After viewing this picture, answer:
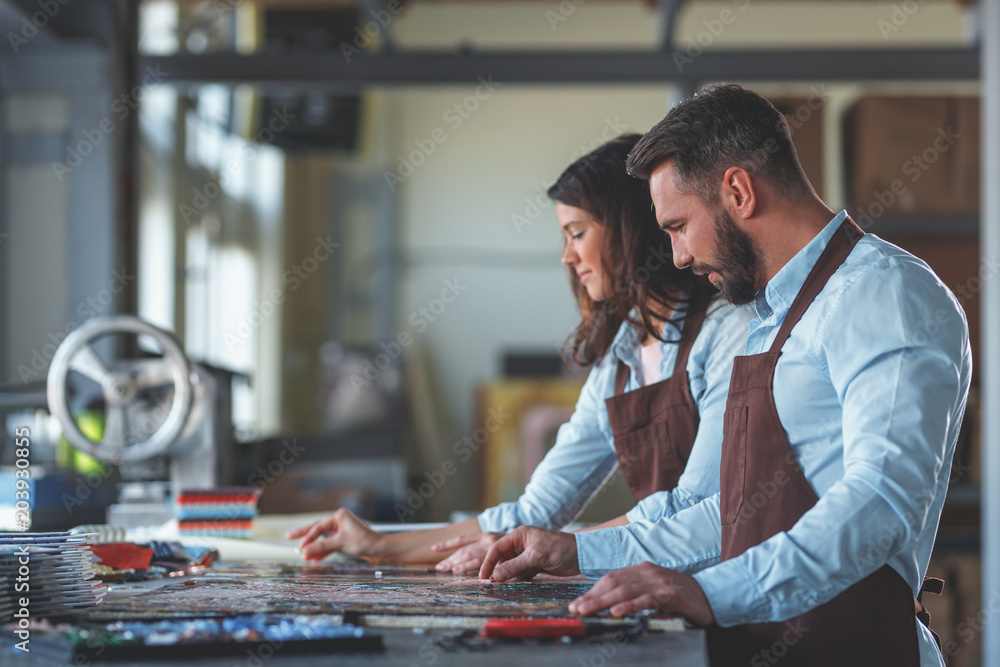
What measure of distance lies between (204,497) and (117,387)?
37cm

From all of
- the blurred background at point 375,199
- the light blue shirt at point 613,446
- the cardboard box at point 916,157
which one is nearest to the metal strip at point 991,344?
the blurred background at point 375,199

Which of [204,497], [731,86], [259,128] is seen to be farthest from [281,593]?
[259,128]

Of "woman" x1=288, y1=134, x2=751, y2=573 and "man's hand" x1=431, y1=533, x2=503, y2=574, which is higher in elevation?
"woman" x1=288, y1=134, x2=751, y2=573

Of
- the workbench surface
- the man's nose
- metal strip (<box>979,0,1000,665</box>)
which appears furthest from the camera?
metal strip (<box>979,0,1000,665</box>)

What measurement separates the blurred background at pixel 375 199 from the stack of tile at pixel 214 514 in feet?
0.52

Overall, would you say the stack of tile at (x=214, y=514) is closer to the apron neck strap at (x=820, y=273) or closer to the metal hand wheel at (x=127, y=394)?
the metal hand wheel at (x=127, y=394)

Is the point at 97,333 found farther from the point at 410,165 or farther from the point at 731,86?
the point at 410,165

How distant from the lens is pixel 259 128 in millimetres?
5430

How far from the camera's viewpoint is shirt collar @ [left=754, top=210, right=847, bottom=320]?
4.46 feet

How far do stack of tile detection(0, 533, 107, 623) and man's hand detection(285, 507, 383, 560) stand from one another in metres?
0.60

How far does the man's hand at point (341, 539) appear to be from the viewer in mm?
1831

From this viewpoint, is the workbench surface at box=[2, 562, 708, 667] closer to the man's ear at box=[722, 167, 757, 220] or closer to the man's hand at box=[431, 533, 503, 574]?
the man's hand at box=[431, 533, 503, 574]

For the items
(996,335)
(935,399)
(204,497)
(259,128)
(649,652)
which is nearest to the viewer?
(649,652)

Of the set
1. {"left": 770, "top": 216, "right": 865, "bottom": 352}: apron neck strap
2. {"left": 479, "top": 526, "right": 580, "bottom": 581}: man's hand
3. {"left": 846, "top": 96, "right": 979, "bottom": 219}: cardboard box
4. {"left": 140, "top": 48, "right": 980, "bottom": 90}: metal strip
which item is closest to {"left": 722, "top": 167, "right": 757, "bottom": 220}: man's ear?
{"left": 770, "top": 216, "right": 865, "bottom": 352}: apron neck strap
